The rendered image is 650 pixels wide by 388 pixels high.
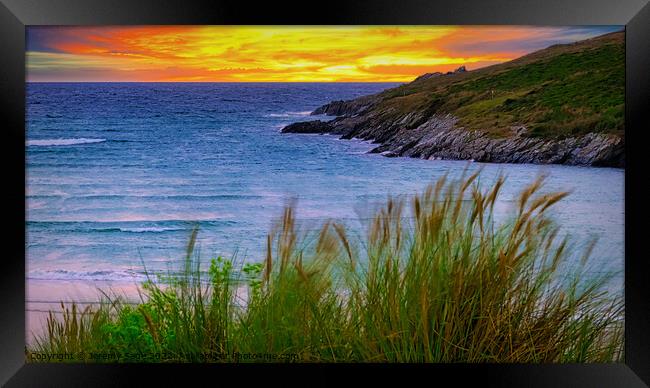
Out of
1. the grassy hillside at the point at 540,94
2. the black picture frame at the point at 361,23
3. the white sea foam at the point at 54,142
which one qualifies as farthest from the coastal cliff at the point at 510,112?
the white sea foam at the point at 54,142

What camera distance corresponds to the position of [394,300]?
4621 mm

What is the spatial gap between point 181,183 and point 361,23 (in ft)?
5.26

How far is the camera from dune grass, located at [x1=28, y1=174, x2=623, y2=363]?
15.0 ft

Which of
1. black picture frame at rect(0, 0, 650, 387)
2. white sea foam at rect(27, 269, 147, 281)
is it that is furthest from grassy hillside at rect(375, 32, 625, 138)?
white sea foam at rect(27, 269, 147, 281)

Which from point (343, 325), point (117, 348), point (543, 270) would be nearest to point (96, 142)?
point (117, 348)

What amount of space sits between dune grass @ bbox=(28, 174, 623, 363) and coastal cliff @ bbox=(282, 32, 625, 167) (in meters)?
0.34

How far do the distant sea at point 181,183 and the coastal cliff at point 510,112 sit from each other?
0.34 feet

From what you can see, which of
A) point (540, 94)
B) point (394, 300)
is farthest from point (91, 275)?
point (540, 94)

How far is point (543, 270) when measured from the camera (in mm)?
4758

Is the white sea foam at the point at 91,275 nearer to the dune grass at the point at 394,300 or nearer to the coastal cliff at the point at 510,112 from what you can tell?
the dune grass at the point at 394,300

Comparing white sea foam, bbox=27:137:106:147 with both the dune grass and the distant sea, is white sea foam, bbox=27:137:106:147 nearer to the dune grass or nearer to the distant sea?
the distant sea

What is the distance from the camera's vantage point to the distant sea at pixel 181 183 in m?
4.95

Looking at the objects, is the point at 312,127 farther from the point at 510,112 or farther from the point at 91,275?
the point at 91,275

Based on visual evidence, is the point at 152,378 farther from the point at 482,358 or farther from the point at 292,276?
the point at 482,358
